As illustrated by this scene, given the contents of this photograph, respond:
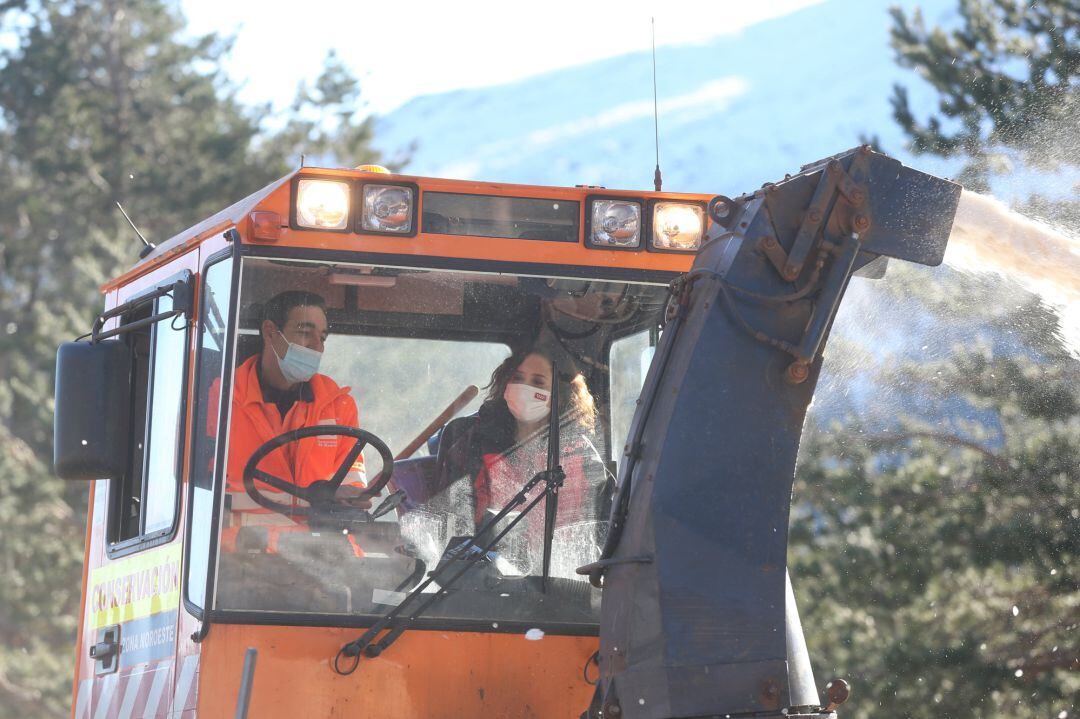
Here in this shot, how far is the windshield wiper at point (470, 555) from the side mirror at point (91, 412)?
1.00m

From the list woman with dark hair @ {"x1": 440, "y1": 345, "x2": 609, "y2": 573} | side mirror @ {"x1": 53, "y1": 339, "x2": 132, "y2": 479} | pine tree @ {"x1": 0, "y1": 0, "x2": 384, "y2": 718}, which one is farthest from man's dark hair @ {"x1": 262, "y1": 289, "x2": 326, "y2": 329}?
pine tree @ {"x1": 0, "y1": 0, "x2": 384, "y2": 718}

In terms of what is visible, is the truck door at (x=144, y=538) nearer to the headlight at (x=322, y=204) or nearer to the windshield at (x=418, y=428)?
the windshield at (x=418, y=428)

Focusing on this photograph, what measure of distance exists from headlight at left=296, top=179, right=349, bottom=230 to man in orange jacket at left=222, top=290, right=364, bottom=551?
230 millimetres

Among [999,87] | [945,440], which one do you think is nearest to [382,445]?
[945,440]

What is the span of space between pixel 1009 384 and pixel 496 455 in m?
7.75

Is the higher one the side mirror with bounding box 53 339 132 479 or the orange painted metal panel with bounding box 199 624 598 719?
the side mirror with bounding box 53 339 132 479

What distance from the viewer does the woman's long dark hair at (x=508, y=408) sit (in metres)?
4.98

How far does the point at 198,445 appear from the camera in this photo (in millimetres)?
4812

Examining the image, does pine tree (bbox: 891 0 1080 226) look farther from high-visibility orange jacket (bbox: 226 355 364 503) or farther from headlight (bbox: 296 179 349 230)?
high-visibility orange jacket (bbox: 226 355 364 503)

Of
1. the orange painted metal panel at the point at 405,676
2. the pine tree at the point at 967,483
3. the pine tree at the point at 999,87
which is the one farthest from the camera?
the pine tree at the point at 967,483

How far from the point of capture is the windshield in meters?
4.64

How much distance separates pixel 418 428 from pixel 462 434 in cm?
14

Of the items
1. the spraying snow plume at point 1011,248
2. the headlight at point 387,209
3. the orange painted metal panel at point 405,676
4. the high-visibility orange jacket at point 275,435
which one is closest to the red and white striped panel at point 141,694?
the orange painted metal panel at point 405,676

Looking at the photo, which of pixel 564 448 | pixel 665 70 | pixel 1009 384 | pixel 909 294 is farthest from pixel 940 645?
pixel 665 70
